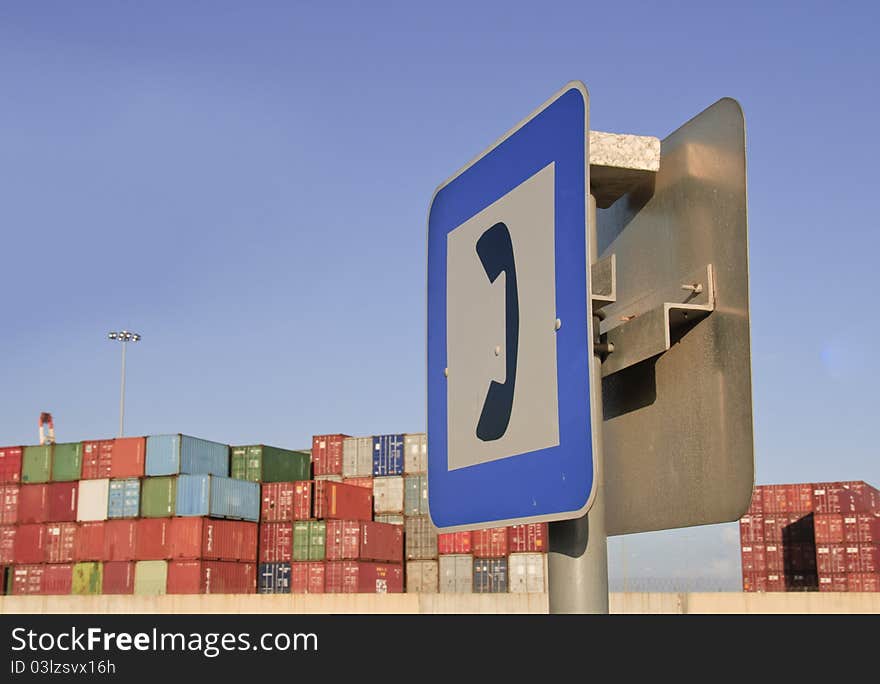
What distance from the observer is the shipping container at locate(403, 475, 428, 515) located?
41781 millimetres

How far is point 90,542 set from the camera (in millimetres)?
40125

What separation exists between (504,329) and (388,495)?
40882 mm

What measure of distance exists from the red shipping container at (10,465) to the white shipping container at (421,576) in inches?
708

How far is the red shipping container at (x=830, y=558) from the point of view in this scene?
1476 inches

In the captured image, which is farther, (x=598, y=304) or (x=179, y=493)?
(x=179, y=493)

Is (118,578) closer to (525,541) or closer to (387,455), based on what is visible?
(387,455)

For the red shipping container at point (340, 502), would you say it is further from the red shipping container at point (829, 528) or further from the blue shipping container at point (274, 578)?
the red shipping container at point (829, 528)

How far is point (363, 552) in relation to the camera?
126 feet

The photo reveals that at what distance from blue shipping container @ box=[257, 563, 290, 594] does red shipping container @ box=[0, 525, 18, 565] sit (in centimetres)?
1087

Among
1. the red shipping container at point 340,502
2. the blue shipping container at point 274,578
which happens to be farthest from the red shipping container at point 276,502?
the blue shipping container at point 274,578
